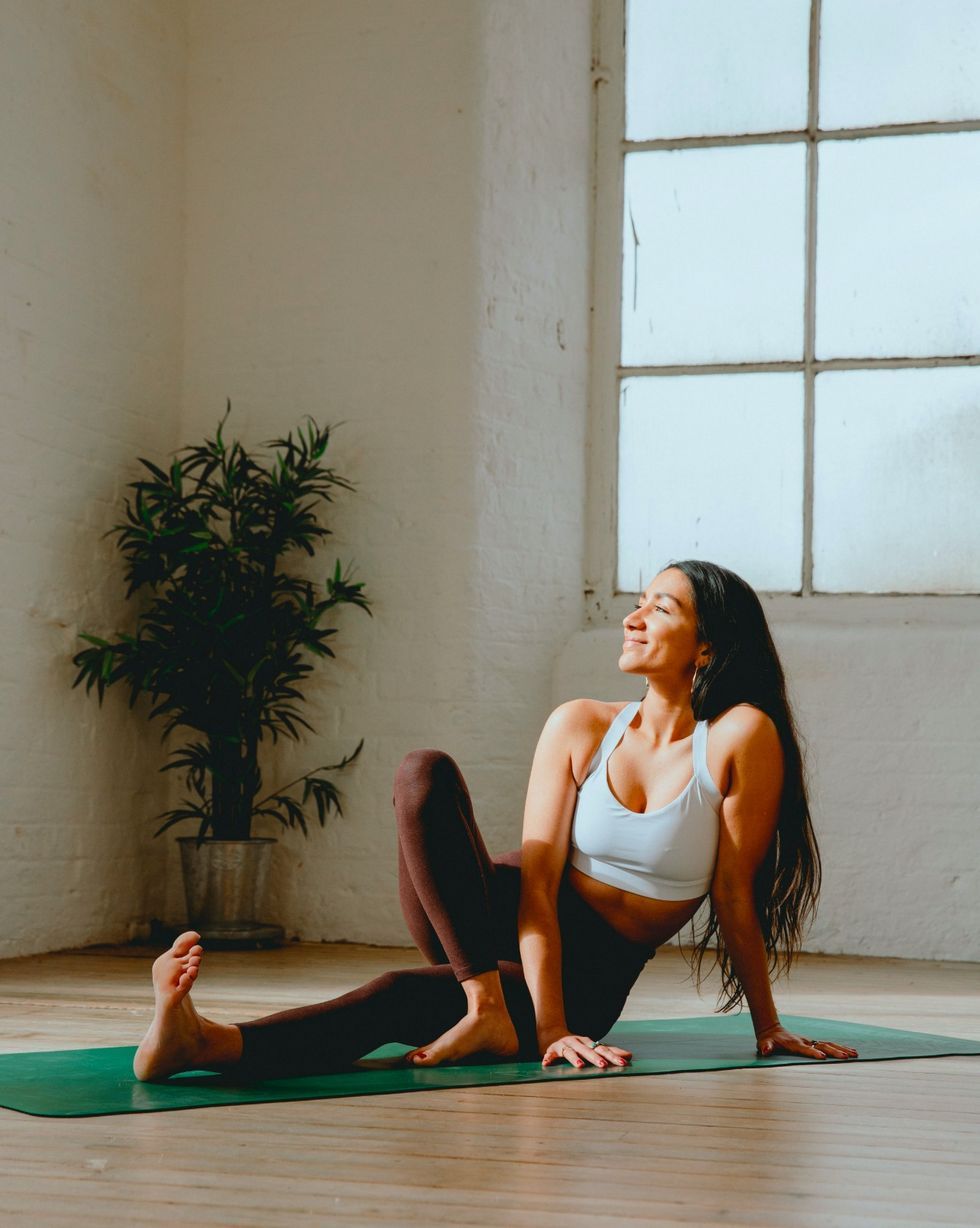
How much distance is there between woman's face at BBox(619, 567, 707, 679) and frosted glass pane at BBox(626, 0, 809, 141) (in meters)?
3.28

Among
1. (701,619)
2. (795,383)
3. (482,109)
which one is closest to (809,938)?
(795,383)

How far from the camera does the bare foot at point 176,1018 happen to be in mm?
2238

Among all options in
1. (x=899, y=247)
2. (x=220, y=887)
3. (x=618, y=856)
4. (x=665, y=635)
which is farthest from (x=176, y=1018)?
(x=899, y=247)

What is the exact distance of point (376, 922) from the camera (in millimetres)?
5113

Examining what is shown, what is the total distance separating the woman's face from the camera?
8.99ft

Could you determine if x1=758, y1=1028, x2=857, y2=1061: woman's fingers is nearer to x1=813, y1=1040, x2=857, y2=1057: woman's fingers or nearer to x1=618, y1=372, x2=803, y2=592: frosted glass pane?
x1=813, y1=1040, x2=857, y2=1057: woman's fingers

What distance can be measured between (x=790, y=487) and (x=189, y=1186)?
13.2 feet

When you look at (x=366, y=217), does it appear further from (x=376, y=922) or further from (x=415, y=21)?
(x=376, y=922)

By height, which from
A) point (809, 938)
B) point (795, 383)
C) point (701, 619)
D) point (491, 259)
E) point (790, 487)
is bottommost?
point (809, 938)

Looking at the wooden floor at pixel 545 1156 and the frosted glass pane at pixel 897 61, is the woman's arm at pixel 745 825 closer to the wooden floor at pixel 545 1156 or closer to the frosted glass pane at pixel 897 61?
the wooden floor at pixel 545 1156

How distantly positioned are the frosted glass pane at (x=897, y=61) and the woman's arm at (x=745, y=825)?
3.40m

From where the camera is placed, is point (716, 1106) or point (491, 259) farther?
point (491, 259)

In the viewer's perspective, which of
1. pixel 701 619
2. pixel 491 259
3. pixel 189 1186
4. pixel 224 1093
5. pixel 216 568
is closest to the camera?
pixel 189 1186

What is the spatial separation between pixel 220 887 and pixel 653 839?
249 centimetres
